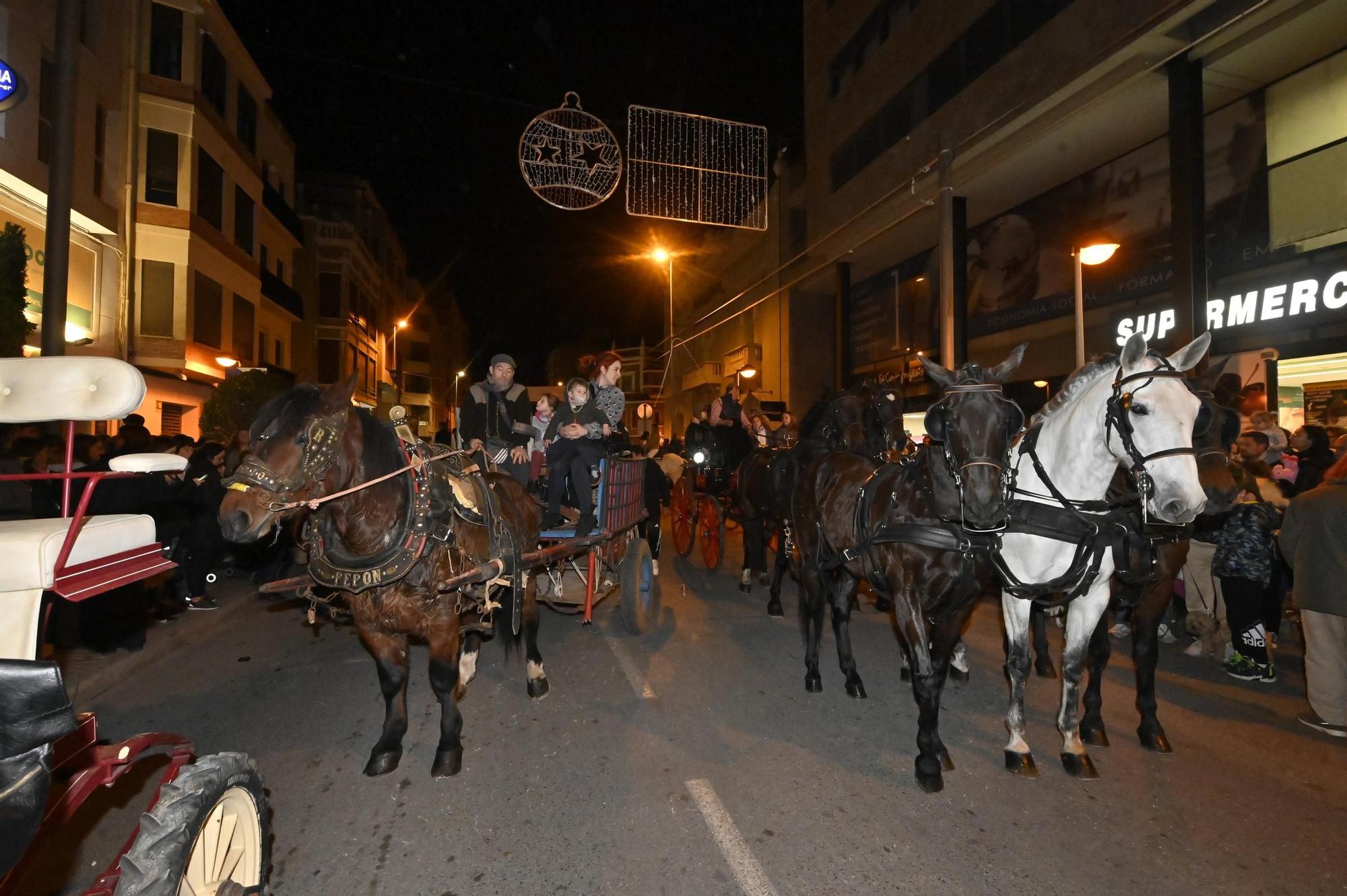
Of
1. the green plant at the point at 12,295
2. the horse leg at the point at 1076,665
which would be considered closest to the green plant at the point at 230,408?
the green plant at the point at 12,295

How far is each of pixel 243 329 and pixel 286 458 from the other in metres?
23.2

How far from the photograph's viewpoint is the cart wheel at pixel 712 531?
10.4m

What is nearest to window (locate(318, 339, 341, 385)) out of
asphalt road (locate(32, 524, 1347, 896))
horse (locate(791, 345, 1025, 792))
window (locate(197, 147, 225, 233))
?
window (locate(197, 147, 225, 233))

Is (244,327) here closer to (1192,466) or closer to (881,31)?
(881,31)

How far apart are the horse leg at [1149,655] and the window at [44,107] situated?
18.7 m

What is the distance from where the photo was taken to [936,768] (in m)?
3.80

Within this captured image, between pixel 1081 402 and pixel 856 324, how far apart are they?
18693mm

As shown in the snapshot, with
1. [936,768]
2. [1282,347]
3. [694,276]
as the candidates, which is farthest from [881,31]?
[936,768]

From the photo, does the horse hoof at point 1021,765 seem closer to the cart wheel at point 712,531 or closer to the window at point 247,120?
the cart wheel at point 712,531

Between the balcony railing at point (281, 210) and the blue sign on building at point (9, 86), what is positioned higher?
the balcony railing at point (281, 210)

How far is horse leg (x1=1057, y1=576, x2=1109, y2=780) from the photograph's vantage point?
3943 millimetres

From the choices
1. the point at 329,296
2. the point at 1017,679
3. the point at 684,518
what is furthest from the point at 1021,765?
the point at 329,296

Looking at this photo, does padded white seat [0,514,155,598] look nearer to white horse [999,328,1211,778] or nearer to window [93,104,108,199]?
white horse [999,328,1211,778]

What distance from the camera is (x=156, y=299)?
1822cm
